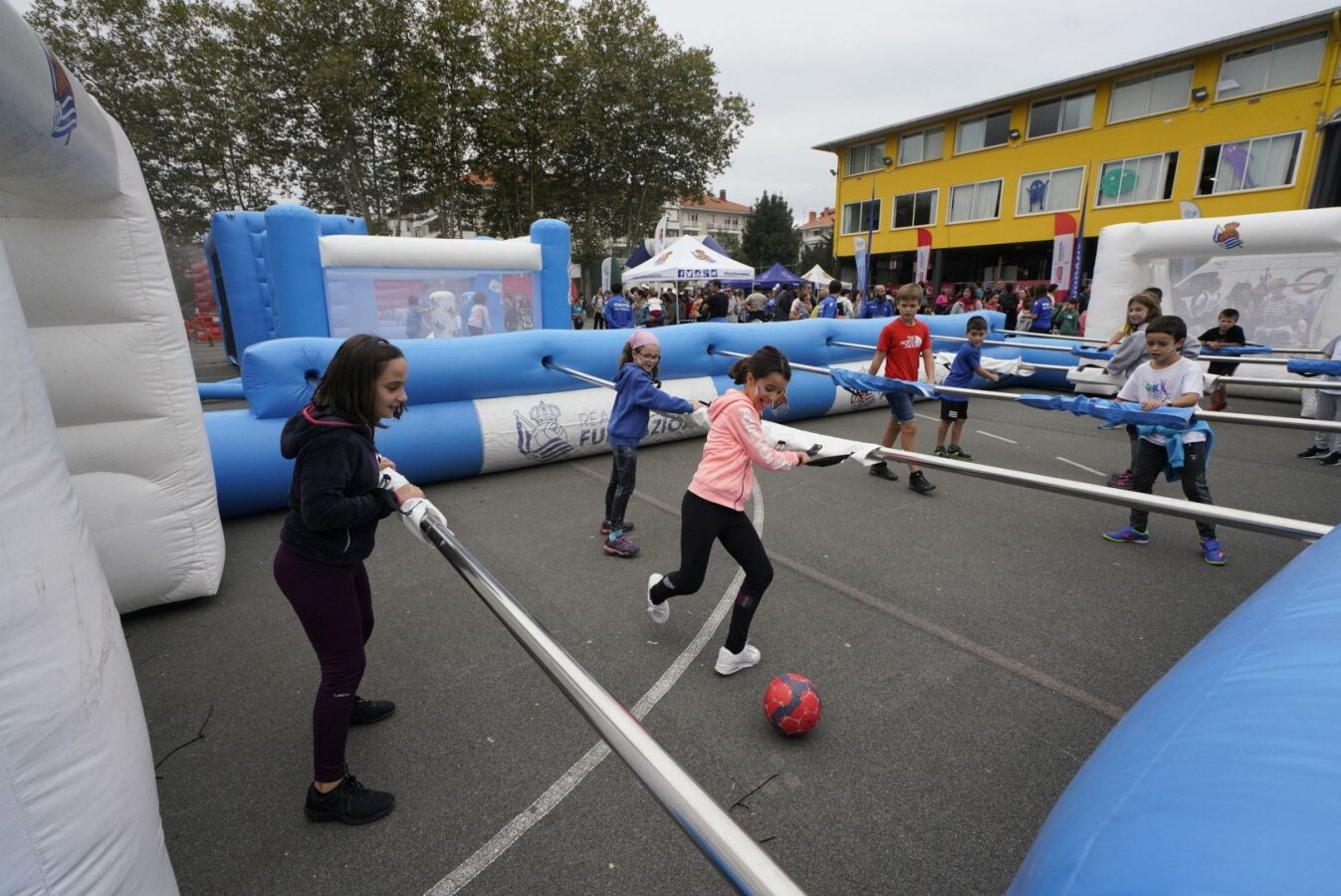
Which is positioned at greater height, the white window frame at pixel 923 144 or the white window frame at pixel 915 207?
the white window frame at pixel 923 144

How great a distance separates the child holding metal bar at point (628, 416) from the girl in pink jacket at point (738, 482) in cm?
123

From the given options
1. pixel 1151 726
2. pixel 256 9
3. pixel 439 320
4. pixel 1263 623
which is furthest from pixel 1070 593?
pixel 256 9

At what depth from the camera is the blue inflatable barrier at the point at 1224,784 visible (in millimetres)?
763

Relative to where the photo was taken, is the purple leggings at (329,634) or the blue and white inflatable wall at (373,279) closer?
the purple leggings at (329,634)

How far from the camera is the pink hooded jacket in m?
3.06

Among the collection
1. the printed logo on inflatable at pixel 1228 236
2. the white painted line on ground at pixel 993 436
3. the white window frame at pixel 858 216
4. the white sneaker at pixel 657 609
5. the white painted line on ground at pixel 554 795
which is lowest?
the white painted line on ground at pixel 554 795

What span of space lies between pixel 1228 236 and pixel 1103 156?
60.1 ft

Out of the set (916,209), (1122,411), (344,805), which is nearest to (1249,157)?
(916,209)

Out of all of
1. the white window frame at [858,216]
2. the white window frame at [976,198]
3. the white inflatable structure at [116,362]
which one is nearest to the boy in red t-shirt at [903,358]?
the white inflatable structure at [116,362]

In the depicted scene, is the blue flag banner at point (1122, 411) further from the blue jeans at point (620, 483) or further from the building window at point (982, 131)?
the building window at point (982, 131)

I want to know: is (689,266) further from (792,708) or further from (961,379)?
(792,708)

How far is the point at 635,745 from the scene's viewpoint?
1.29 m

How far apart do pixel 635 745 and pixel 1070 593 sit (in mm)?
3928

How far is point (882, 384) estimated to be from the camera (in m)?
5.98
